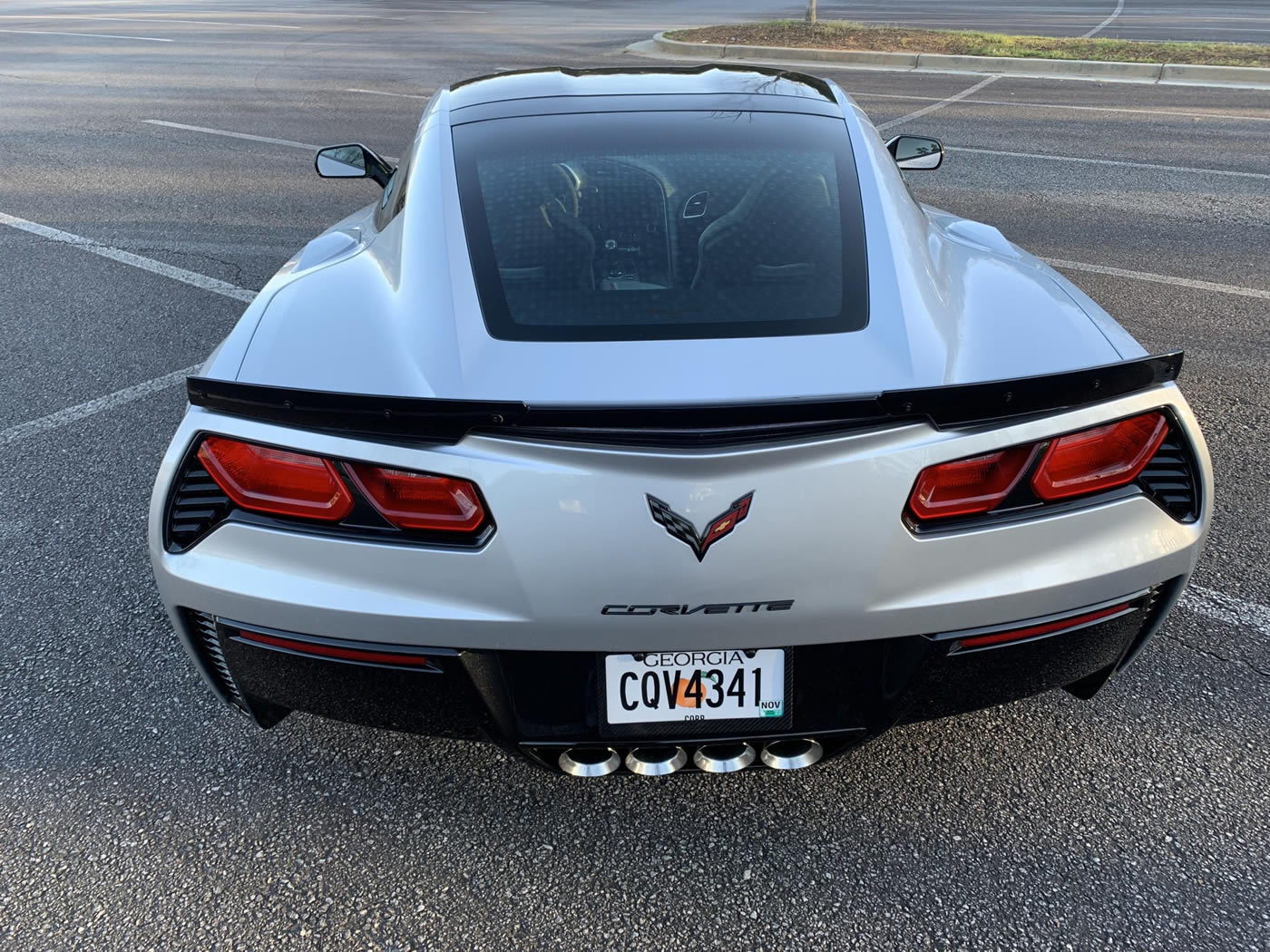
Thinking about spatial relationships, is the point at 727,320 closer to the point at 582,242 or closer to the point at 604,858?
the point at 582,242

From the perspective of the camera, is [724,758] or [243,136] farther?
[243,136]

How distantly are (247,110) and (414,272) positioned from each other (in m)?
9.67

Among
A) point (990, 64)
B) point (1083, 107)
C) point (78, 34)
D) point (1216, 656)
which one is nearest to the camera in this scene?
point (1216, 656)

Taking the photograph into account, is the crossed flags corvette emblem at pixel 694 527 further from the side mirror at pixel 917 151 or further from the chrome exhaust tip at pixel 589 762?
the side mirror at pixel 917 151

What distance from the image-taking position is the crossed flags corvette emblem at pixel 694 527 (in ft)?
5.92

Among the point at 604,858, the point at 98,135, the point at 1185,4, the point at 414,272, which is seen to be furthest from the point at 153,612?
the point at 1185,4

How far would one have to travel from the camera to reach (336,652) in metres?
2.02

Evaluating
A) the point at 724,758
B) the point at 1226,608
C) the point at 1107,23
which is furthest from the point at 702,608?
the point at 1107,23

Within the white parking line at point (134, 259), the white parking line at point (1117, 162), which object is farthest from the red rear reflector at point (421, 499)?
the white parking line at point (1117, 162)

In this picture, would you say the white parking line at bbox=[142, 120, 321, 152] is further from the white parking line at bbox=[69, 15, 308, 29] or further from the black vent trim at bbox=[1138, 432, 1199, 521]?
the white parking line at bbox=[69, 15, 308, 29]

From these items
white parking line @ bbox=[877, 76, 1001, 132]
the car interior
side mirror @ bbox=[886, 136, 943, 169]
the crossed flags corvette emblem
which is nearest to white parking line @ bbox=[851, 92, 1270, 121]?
white parking line @ bbox=[877, 76, 1001, 132]

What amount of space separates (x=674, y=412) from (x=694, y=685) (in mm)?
497

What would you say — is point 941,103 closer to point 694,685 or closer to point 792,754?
point 792,754

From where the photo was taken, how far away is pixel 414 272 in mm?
2369
